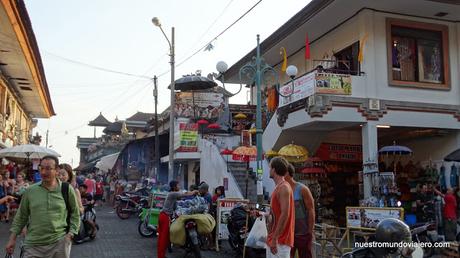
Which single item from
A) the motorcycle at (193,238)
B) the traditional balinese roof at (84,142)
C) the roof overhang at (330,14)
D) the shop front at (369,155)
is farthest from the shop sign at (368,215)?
the traditional balinese roof at (84,142)

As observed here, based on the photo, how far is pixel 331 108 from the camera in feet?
47.9

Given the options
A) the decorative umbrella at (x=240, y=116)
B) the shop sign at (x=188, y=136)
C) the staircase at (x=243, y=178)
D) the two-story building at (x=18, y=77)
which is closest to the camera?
the two-story building at (x=18, y=77)

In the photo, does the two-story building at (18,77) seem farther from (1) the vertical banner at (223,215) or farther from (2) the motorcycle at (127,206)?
(1) the vertical banner at (223,215)

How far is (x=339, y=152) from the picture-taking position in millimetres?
18578

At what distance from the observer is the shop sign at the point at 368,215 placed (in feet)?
31.7

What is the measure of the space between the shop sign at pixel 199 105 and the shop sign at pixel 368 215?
52.7 feet

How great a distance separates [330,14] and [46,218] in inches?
513

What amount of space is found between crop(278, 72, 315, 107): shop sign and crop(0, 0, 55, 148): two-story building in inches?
314

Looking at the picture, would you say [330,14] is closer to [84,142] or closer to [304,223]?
[304,223]

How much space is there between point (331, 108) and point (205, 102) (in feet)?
49.7

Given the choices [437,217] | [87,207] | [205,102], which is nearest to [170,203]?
[87,207]

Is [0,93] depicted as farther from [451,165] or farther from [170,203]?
[451,165]

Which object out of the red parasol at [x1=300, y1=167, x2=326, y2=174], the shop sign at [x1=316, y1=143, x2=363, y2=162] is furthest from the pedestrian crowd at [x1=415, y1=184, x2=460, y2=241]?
the shop sign at [x1=316, y1=143, x2=363, y2=162]

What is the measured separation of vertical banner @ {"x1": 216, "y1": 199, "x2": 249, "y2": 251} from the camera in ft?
36.7
